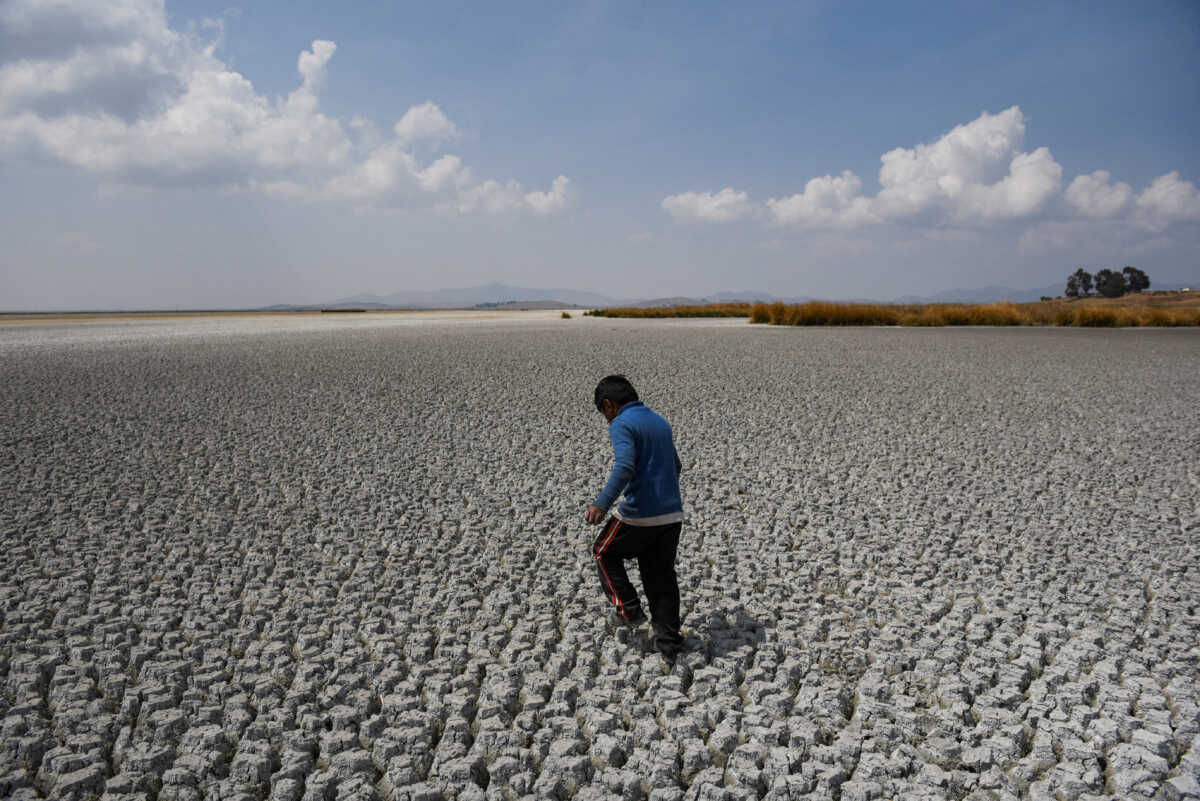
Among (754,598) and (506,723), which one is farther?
(754,598)

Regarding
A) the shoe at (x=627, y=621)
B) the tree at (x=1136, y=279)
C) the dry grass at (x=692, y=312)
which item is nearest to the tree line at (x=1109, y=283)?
the tree at (x=1136, y=279)

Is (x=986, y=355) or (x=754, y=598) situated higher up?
(x=986, y=355)

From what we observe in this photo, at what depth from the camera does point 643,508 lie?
3.43 metres

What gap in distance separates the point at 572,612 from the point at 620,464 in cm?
122

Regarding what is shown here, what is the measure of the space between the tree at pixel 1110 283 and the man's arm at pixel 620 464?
91.8m

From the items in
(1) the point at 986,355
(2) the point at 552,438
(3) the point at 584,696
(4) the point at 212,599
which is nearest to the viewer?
(3) the point at 584,696

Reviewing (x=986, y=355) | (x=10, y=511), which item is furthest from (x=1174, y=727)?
(x=986, y=355)

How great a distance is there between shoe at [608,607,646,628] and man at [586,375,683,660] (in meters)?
0.13

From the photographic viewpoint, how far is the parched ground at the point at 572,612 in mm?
2756

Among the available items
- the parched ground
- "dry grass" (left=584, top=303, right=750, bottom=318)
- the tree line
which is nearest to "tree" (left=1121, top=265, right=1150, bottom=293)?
the tree line

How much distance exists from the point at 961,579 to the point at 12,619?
18.5 feet

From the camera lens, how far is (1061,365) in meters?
15.4

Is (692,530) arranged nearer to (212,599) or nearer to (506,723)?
(506,723)

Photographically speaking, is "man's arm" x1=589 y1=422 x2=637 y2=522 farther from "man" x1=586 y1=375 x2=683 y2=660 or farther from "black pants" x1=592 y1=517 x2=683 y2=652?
"black pants" x1=592 y1=517 x2=683 y2=652
